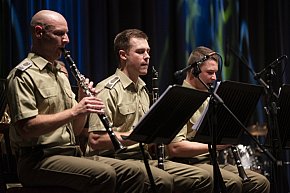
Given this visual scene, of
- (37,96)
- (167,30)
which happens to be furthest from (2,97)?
(167,30)

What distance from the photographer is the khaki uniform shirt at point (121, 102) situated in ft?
14.5

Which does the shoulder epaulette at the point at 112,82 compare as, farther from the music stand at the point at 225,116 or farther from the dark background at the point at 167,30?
the dark background at the point at 167,30

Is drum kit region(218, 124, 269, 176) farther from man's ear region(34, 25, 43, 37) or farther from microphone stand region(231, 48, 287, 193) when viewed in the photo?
man's ear region(34, 25, 43, 37)

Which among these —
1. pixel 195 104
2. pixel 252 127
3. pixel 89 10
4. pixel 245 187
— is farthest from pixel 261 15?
pixel 195 104

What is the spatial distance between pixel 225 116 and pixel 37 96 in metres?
1.21

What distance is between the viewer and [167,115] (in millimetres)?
3785

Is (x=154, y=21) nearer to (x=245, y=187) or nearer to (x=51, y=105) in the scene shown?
(x=245, y=187)

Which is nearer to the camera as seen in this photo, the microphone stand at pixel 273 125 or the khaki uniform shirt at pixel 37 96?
the khaki uniform shirt at pixel 37 96

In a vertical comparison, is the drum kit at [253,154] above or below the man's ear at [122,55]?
below

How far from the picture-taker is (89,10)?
19.8 feet

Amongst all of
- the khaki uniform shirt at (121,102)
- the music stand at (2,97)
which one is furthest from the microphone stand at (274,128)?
the music stand at (2,97)

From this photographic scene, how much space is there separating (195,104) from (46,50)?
1001mm

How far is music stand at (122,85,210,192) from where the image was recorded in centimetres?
366

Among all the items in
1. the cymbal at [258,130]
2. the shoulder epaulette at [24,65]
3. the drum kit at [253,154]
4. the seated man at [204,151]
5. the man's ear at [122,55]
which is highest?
the shoulder epaulette at [24,65]
